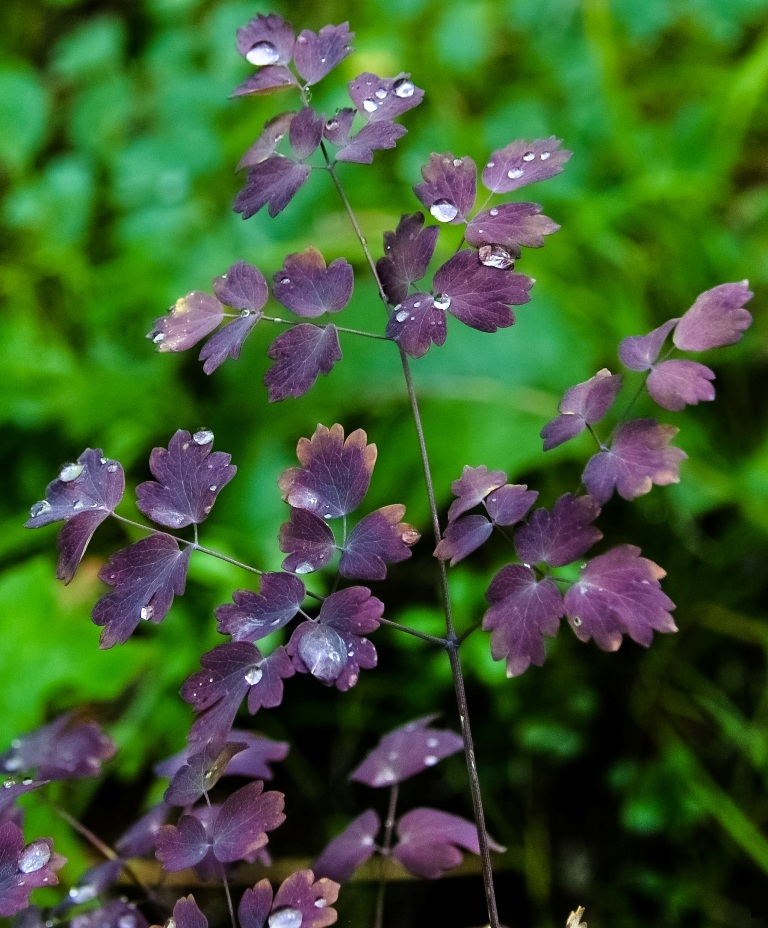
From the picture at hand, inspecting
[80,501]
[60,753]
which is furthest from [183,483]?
[60,753]

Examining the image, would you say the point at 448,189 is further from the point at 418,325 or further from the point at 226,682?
the point at 226,682

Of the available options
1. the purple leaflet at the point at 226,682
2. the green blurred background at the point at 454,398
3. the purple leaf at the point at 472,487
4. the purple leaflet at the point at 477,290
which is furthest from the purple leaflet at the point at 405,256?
the green blurred background at the point at 454,398

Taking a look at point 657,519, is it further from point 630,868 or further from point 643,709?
point 630,868

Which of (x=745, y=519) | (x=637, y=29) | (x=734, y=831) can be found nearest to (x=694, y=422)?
(x=745, y=519)

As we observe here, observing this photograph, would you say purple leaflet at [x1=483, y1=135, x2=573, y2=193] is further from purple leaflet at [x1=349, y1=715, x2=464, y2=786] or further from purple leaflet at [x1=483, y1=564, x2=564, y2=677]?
purple leaflet at [x1=349, y1=715, x2=464, y2=786]

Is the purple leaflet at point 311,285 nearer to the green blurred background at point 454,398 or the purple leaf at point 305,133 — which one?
the purple leaf at point 305,133

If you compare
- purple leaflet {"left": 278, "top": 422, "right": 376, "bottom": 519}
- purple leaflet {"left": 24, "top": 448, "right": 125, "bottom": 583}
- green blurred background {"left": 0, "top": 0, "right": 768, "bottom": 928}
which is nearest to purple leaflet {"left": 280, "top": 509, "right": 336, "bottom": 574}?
purple leaflet {"left": 278, "top": 422, "right": 376, "bottom": 519}
